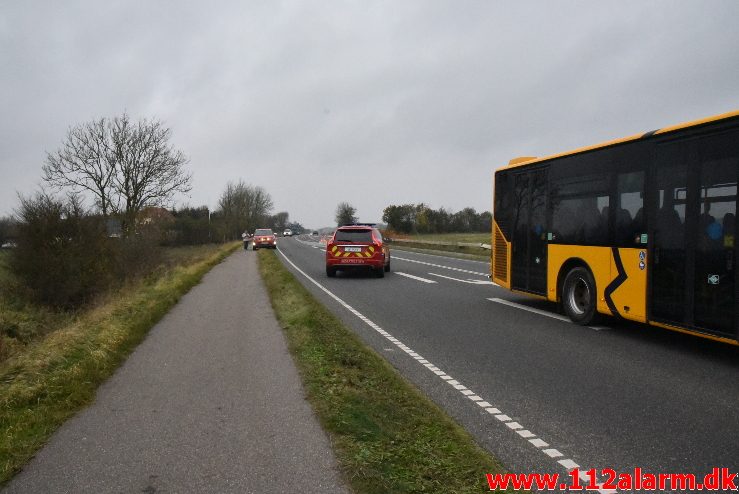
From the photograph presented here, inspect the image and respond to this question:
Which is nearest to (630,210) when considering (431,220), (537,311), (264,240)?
(537,311)

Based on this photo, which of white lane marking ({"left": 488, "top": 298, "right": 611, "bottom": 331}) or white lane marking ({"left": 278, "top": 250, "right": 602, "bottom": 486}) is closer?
white lane marking ({"left": 278, "top": 250, "right": 602, "bottom": 486})

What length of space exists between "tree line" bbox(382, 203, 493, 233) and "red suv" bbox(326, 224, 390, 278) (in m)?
49.9

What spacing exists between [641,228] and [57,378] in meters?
7.55

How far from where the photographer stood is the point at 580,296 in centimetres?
966

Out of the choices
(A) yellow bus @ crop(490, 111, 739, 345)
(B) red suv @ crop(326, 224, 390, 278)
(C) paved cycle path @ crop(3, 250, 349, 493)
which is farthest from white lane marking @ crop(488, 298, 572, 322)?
(B) red suv @ crop(326, 224, 390, 278)

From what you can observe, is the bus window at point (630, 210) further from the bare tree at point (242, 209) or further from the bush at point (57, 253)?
the bare tree at point (242, 209)

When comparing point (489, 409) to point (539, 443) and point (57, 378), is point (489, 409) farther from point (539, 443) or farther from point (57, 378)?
point (57, 378)

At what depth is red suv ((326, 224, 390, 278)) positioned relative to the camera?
61.5ft

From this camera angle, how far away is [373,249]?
1878 centimetres

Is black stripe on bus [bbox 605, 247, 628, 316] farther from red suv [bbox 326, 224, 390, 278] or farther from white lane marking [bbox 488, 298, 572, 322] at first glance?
red suv [bbox 326, 224, 390, 278]

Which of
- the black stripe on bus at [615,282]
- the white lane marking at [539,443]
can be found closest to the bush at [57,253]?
the black stripe on bus at [615,282]

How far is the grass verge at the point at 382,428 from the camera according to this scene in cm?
349

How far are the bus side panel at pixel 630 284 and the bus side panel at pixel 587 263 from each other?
0.50 feet

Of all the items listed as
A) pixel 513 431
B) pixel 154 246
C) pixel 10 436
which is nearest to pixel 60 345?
pixel 10 436
